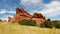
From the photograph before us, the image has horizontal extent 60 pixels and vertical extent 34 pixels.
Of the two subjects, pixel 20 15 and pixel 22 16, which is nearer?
pixel 22 16

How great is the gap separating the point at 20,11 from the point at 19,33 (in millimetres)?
69166

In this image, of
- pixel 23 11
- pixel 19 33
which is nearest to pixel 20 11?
pixel 23 11

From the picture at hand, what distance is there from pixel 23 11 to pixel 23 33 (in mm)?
68797

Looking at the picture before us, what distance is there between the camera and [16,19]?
79625mm

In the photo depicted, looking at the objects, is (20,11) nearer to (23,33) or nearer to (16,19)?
(16,19)

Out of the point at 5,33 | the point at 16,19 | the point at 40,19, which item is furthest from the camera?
the point at 16,19

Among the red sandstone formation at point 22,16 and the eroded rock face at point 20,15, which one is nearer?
the red sandstone formation at point 22,16

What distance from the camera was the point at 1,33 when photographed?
13.2 m

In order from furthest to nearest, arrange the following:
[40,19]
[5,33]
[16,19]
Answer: [16,19] < [40,19] < [5,33]

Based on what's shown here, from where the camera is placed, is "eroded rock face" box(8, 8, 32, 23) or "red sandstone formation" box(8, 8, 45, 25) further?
"eroded rock face" box(8, 8, 32, 23)

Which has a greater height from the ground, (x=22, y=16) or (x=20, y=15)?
(x=20, y=15)

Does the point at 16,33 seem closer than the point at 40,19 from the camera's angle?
Yes

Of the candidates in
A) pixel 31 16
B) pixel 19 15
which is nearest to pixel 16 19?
pixel 19 15

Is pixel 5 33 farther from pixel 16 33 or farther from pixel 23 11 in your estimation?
pixel 23 11
